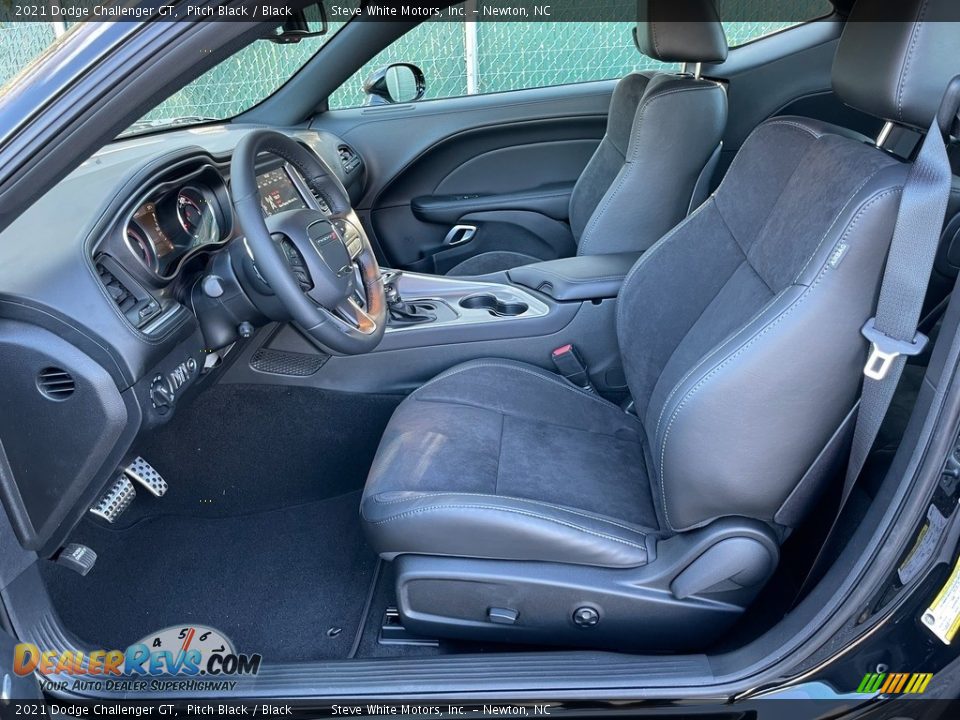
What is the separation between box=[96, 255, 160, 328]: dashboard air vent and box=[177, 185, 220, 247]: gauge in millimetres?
231

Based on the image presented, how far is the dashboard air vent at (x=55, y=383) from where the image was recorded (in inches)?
49.9

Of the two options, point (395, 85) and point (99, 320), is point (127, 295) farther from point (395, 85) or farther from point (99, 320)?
point (395, 85)

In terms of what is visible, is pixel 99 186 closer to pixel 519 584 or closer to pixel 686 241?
pixel 519 584

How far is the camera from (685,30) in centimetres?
235

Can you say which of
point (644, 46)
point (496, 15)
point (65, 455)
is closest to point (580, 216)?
point (644, 46)

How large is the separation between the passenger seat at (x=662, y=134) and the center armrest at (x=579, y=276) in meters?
0.14

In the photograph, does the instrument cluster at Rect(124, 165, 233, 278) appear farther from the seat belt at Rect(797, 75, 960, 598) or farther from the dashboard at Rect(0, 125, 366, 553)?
the seat belt at Rect(797, 75, 960, 598)

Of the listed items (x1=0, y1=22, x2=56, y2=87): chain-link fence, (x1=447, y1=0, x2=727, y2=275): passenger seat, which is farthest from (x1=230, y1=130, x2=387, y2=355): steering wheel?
(x1=447, y1=0, x2=727, y2=275): passenger seat

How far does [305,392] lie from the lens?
203 centimetres

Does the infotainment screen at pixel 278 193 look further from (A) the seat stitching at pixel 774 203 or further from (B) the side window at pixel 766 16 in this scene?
(B) the side window at pixel 766 16

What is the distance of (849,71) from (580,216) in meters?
1.65

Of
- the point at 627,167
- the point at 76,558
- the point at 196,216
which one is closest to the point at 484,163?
the point at 627,167

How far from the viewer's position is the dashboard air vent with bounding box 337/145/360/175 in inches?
118

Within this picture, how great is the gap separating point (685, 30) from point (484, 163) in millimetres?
1168
